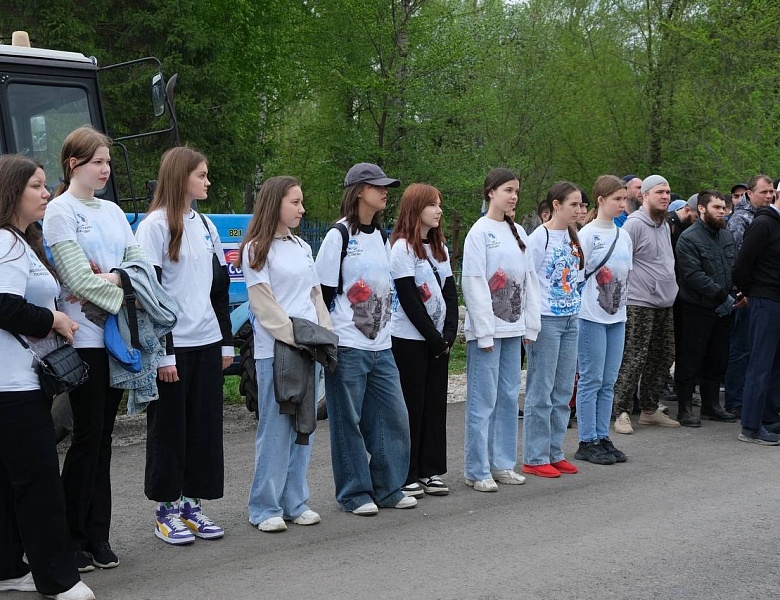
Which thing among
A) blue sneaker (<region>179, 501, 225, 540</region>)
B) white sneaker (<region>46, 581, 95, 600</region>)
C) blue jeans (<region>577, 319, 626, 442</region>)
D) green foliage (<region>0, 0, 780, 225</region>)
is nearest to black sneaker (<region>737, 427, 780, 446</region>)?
blue jeans (<region>577, 319, 626, 442</region>)

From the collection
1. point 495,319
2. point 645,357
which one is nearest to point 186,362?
point 495,319

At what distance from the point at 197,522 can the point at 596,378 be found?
3506 mm

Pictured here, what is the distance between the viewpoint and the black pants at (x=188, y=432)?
532cm

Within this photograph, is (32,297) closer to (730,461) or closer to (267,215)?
(267,215)

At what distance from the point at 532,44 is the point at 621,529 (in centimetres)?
2344

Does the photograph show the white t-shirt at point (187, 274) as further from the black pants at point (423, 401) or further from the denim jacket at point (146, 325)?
the black pants at point (423, 401)

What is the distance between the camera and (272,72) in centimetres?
2303

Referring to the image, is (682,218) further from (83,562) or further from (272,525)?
(83,562)

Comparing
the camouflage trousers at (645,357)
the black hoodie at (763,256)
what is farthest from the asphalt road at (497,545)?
the black hoodie at (763,256)

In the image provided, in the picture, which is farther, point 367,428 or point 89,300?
point 367,428

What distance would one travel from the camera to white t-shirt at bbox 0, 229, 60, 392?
14.1 ft

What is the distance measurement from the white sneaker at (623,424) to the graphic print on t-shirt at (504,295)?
256 cm

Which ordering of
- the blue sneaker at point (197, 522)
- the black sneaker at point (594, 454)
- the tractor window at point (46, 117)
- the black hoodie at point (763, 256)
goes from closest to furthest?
1. the blue sneaker at point (197, 522)
2. the black sneaker at point (594, 454)
3. the tractor window at point (46, 117)
4. the black hoodie at point (763, 256)

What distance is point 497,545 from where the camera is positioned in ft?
17.8
